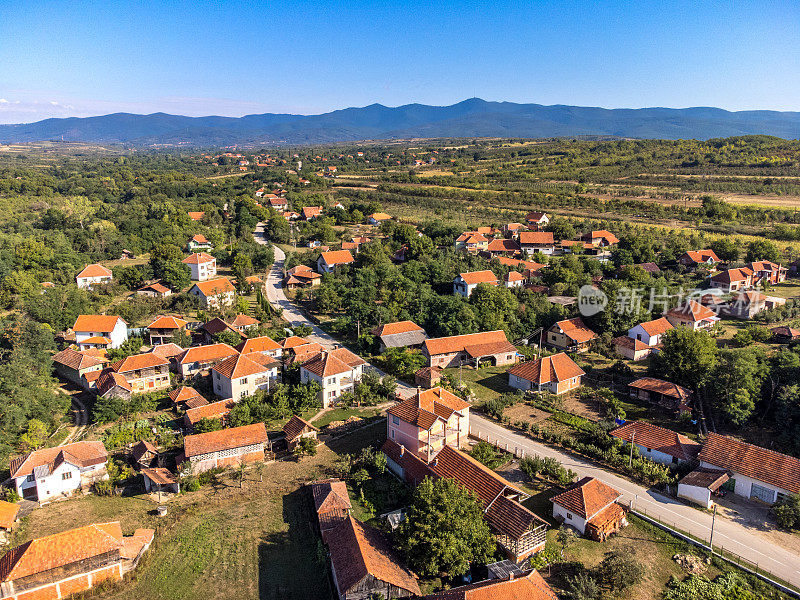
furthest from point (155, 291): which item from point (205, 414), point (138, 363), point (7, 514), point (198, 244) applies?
point (7, 514)

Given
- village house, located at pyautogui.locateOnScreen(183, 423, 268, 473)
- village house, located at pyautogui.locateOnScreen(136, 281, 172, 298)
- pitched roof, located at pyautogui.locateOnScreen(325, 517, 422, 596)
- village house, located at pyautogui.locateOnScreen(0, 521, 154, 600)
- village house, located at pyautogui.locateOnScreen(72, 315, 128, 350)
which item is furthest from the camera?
village house, located at pyautogui.locateOnScreen(136, 281, 172, 298)

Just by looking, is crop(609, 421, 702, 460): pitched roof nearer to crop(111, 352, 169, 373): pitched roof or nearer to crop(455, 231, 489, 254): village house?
crop(111, 352, 169, 373): pitched roof

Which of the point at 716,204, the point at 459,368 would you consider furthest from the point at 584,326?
the point at 716,204

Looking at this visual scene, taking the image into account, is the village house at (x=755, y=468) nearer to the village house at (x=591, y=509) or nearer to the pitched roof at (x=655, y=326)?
the village house at (x=591, y=509)

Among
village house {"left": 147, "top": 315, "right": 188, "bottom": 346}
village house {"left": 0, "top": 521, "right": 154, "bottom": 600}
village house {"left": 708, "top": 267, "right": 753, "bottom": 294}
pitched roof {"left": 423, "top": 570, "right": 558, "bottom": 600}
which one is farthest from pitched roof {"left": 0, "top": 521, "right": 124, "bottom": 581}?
village house {"left": 708, "top": 267, "right": 753, "bottom": 294}

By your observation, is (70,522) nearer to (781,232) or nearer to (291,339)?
(291,339)

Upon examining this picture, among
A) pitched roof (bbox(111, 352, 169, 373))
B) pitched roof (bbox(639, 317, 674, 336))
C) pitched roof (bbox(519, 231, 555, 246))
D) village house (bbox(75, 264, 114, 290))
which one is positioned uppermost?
pitched roof (bbox(519, 231, 555, 246))


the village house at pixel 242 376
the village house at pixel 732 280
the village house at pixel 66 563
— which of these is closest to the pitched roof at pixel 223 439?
the village house at pixel 242 376

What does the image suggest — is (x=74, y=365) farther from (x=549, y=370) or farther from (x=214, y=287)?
(x=549, y=370)
